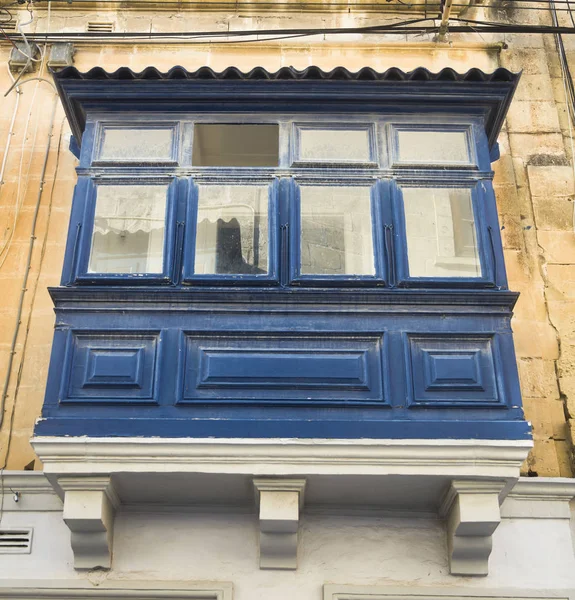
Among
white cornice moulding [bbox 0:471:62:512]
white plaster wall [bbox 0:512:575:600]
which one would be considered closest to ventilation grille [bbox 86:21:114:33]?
white cornice moulding [bbox 0:471:62:512]

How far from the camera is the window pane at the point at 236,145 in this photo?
790 cm

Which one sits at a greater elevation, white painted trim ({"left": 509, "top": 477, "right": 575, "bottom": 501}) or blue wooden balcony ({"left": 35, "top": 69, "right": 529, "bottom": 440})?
blue wooden balcony ({"left": 35, "top": 69, "right": 529, "bottom": 440})

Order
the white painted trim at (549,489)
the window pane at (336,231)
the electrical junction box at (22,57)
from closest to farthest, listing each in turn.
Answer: the window pane at (336,231) → the white painted trim at (549,489) → the electrical junction box at (22,57)

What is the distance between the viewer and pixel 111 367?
671 cm

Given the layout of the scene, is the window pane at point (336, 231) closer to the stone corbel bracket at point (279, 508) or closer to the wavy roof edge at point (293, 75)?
the wavy roof edge at point (293, 75)

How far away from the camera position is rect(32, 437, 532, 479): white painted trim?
641cm

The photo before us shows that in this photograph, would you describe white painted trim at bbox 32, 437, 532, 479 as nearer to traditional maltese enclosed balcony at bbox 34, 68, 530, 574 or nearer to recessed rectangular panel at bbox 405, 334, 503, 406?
traditional maltese enclosed balcony at bbox 34, 68, 530, 574

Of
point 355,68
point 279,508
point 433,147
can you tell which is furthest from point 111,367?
point 355,68

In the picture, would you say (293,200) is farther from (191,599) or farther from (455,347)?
(191,599)

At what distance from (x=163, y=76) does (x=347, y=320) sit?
2.59 m

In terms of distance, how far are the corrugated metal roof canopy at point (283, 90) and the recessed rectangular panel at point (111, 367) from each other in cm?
213

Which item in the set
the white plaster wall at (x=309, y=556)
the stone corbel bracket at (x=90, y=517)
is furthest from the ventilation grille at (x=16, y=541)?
the stone corbel bracket at (x=90, y=517)

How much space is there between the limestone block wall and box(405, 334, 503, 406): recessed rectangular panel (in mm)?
1436

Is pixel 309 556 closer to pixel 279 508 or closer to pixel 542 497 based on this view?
pixel 279 508
